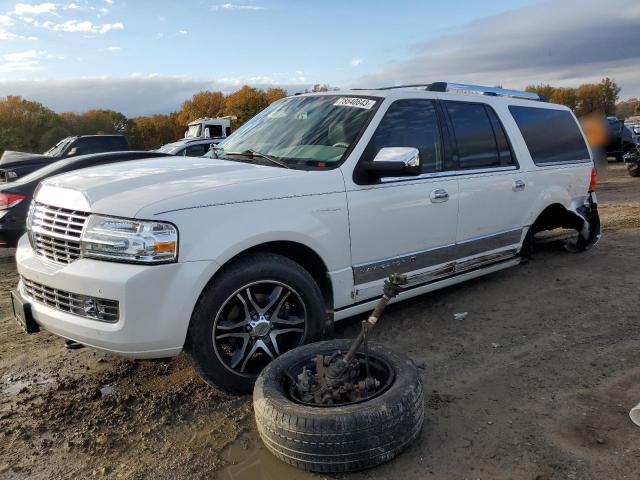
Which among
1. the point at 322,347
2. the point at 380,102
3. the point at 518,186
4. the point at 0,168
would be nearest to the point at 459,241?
the point at 518,186

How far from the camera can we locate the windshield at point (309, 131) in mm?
3773

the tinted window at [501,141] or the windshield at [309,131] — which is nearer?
the windshield at [309,131]

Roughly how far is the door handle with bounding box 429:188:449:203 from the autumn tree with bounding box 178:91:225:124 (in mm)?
76667

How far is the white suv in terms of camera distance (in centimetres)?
281

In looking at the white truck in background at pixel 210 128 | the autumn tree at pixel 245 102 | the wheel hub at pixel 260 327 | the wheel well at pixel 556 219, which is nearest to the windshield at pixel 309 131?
the wheel hub at pixel 260 327

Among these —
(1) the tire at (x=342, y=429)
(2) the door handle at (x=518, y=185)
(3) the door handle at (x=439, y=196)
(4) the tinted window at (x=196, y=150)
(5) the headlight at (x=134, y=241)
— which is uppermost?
(4) the tinted window at (x=196, y=150)

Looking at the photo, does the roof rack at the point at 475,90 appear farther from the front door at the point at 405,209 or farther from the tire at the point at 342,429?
the tire at the point at 342,429

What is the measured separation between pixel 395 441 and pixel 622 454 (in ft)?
3.73

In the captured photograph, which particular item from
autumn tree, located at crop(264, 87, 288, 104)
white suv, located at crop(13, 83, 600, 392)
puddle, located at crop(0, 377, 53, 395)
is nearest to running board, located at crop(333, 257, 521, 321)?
white suv, located at crop(13, 83, 600, 392)

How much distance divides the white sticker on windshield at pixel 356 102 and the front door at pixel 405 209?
157 millimetres

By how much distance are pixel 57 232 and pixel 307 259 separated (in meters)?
1.54

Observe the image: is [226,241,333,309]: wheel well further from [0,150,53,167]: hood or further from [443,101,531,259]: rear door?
[0,150,53,167]: hood

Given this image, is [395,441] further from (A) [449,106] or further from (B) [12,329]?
(B) [12,329]

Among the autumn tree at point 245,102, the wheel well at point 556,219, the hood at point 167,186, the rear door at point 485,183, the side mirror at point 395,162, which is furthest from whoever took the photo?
the autumn tree at point 245,102
